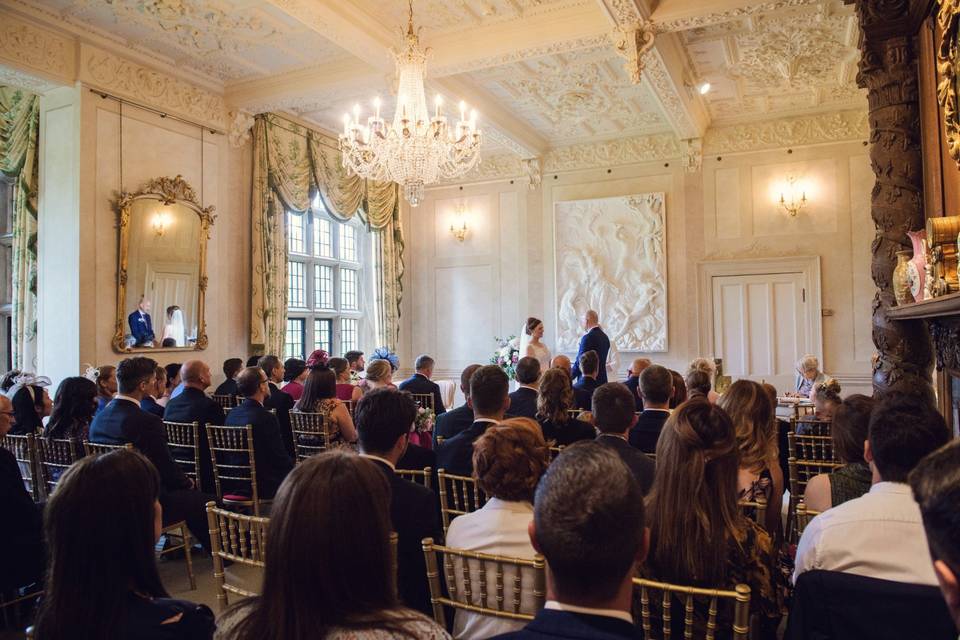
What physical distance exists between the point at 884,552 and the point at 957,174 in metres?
2.60

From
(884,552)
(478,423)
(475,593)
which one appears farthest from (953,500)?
(478,423)

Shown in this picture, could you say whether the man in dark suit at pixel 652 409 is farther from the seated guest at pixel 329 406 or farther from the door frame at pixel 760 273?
the door frame at pixel 760 273

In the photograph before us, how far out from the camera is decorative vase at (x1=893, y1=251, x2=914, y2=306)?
3.40m

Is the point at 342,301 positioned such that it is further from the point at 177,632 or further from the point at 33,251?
the point at 177,632

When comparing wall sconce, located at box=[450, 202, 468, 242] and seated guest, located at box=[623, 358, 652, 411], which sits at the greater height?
wall sconce, located at box=[450, 202, 468, 242]

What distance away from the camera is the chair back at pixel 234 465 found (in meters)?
3.86

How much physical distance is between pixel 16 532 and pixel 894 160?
15.7 ft

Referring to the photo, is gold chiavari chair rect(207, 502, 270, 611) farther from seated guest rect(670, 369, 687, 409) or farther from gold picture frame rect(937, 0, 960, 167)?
gold picture frame rect(937, 0, 960, 167)

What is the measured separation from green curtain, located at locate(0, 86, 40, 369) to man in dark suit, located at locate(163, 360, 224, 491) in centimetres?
317

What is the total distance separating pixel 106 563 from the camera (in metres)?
1.22

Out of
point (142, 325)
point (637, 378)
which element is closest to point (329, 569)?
point (637, 378)

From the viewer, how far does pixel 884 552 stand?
4.77ft

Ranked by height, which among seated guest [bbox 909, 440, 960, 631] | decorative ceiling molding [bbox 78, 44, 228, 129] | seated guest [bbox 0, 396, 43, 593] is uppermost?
decorative ceiling molding [bbox 78, 44, 228, 129]

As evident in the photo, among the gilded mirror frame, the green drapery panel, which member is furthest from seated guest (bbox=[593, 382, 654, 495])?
the green drapery panel
